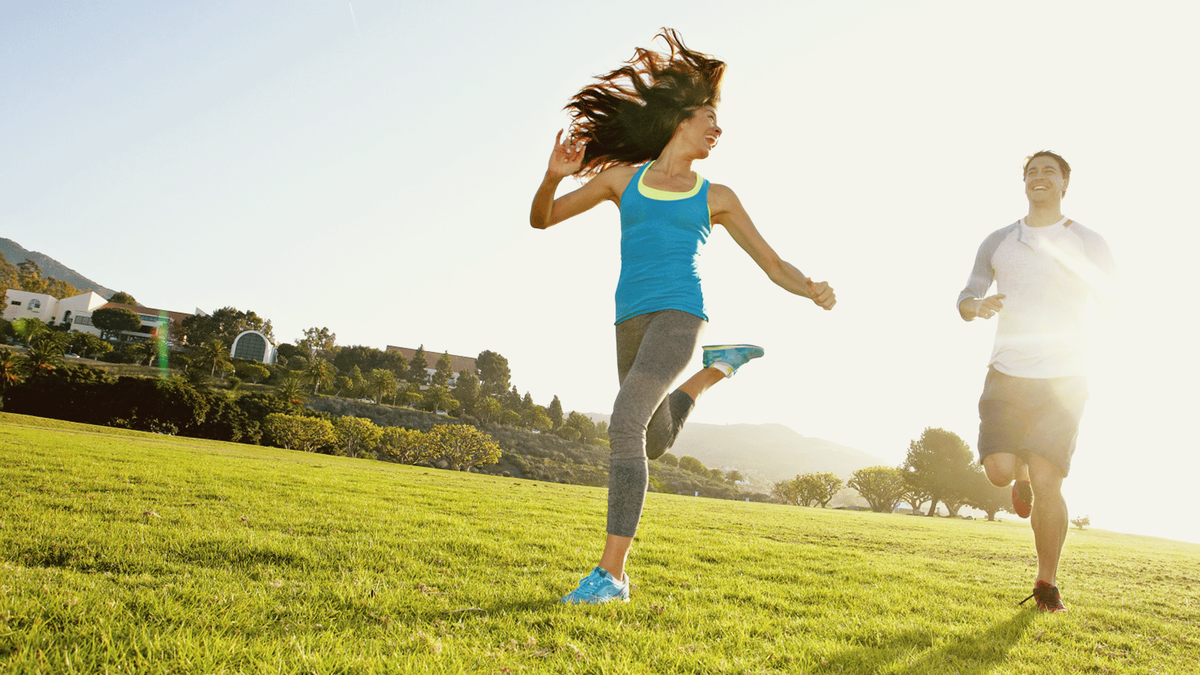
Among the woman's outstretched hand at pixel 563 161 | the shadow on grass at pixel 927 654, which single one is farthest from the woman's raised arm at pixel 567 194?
the shadow on grass at pixel 927 654

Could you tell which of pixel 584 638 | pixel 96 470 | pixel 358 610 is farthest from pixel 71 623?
pixel 96 470

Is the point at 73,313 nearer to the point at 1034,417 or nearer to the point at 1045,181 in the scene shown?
the point at 1045,181

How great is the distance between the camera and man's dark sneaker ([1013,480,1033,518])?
457 centimetres

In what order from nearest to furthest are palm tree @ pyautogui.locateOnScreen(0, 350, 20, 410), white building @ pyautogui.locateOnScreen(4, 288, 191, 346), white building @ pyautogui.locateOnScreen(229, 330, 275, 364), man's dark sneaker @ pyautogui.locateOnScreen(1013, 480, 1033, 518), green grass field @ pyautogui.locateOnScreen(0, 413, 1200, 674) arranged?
1. green grass field @ pyautogui.locateOnScreen(0, 413, 1200, 674)
2. man's dark sneaker @ pyautogui.locateOnScreen(1013, 480, 1033, 518)
3. palm tree @ pyautogui.locateOnScreen(0, 350, 20, 410)
4. white building @ pyautogui.locateOnScreen(229, 330, 275, 364)
5. white building @ pyautogui.locateOnScreen(4, 288, 191, 346)

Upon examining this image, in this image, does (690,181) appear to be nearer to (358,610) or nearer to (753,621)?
(753,621)

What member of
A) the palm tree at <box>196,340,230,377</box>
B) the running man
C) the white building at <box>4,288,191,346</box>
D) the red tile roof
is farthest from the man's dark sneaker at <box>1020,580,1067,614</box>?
the white building at <box>4,288,191,346</box>

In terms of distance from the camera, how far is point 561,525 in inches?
269

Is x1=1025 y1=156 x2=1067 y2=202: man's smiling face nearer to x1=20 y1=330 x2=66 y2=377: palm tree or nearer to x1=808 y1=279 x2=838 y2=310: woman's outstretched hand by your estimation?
x1=808 y1=279 x2=838 y2=310: woman's outstretched hand

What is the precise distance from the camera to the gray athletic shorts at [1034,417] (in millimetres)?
4254

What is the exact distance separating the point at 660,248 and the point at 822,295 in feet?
3.74

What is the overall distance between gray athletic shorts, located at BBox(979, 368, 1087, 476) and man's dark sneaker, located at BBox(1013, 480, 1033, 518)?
346 mm

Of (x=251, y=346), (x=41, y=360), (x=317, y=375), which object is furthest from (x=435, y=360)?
(x=41, y=360)

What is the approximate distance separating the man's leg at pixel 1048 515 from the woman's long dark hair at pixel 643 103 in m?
3.44

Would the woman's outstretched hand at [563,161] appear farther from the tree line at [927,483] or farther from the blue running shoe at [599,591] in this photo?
the tree line at [927,483]
